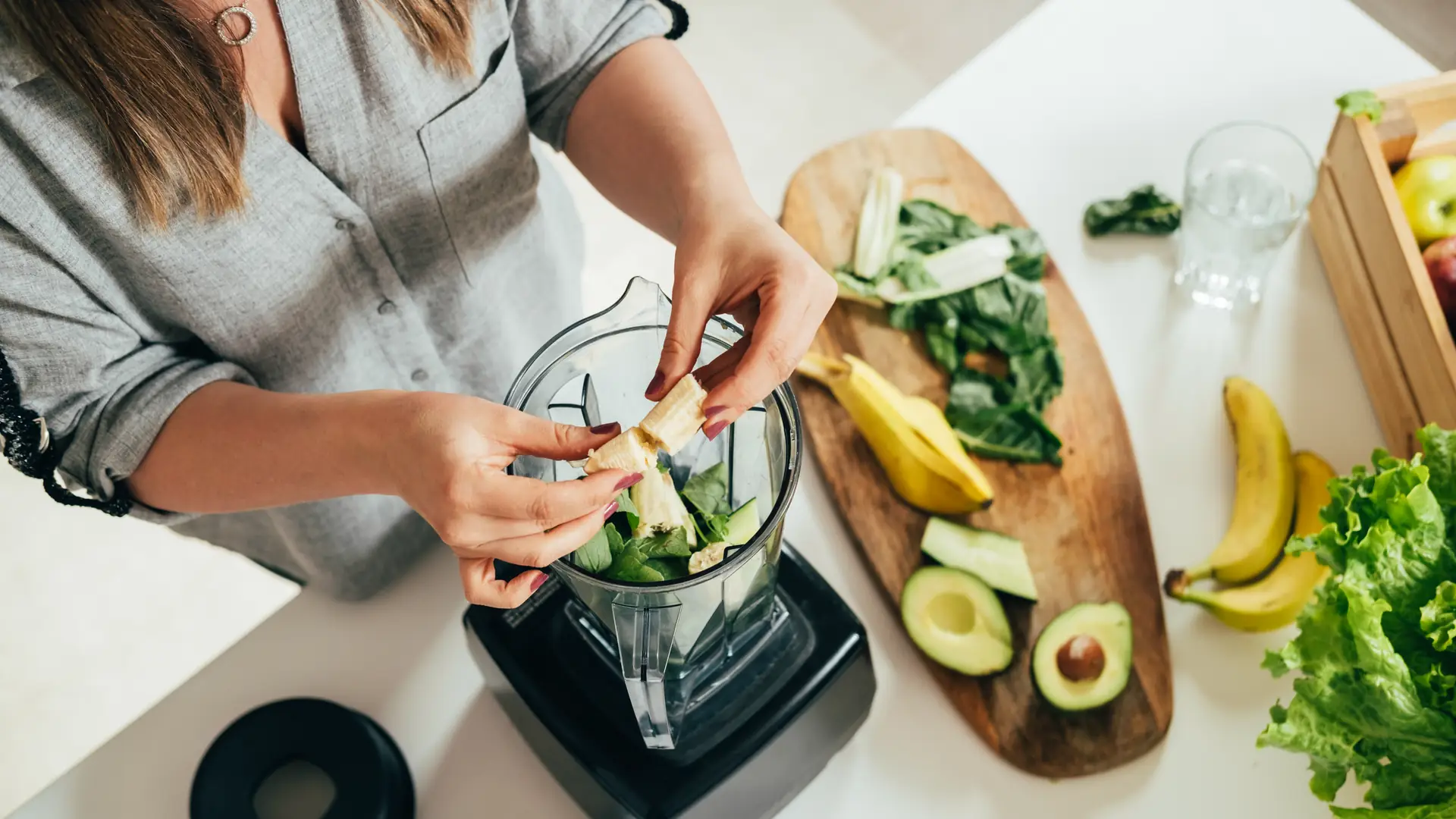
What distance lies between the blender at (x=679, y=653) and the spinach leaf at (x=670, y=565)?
0.09 feet

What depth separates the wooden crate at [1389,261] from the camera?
1.07m

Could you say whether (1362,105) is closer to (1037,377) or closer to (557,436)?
(1037,377)

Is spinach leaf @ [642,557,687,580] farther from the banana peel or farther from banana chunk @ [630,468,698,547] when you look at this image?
the banana peel

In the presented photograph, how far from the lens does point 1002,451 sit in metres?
1.15

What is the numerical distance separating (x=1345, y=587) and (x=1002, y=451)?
379mm

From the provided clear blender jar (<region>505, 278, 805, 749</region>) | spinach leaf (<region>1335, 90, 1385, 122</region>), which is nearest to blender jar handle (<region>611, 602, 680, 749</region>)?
clear blender jar (<region>505, 278, 805, 749</region>)

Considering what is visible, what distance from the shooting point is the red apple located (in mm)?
1094

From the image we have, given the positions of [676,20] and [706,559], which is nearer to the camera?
[706,559]

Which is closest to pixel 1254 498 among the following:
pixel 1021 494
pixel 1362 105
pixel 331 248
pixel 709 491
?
pixel 1021 494

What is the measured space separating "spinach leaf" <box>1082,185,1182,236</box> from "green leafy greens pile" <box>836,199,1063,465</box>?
83mm

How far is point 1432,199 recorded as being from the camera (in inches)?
46.0

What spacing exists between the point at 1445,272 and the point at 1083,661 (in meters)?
0.57

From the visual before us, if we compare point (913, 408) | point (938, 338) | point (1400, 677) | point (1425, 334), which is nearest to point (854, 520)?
point (913, 408)

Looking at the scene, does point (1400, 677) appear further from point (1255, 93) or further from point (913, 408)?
point (1255, 93)
